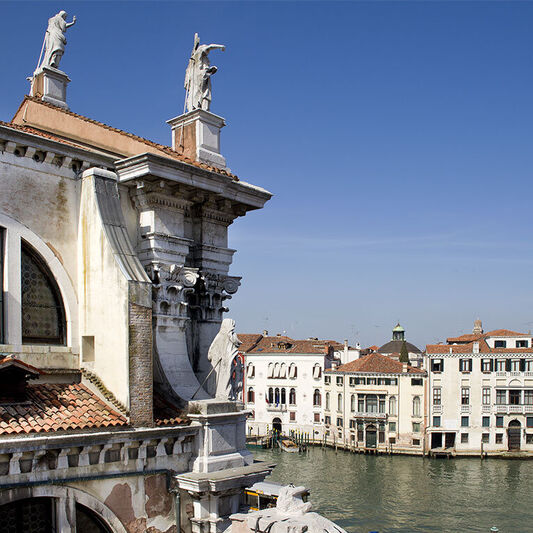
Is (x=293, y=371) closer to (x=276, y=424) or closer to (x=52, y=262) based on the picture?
(x=276, y=424)

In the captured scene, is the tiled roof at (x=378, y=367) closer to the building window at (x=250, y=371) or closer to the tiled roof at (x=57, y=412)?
the building window at (x=250, y=371)

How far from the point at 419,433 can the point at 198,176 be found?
46798 millimetres

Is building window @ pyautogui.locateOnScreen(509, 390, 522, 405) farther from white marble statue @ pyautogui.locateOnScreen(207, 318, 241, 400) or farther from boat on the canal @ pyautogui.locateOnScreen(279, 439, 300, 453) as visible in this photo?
white marble statue @ pyautogui.locateOnScreen(207, 318, 241, 400)

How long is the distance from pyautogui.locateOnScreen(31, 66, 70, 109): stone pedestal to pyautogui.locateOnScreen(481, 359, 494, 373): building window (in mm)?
47281

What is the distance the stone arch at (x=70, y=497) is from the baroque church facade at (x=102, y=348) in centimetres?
2

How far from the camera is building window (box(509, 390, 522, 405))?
52781mm

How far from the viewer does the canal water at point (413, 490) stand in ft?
113

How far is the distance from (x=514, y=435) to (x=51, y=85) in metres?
49.5

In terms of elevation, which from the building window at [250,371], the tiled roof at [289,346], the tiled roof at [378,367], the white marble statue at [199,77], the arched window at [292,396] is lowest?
the arched window at [292,396]

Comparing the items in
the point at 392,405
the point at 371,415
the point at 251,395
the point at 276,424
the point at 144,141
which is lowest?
the point at 276,424

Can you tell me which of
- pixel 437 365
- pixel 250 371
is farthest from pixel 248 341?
pixel 437 365

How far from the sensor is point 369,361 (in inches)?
2253

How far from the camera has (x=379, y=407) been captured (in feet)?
182

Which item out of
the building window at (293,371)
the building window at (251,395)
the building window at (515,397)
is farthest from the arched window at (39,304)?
the building window at (251,395)
